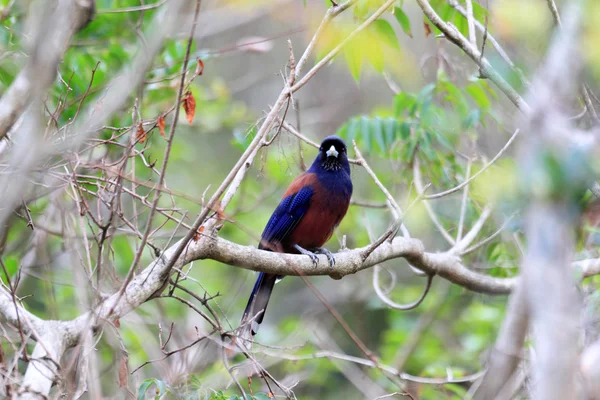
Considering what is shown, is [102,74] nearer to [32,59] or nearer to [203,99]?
[203,99]

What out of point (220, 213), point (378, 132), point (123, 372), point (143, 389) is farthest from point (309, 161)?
point (123, 372)

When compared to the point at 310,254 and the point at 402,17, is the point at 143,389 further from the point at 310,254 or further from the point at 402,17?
the point at 402,17

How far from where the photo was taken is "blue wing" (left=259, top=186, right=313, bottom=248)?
18.8 ft

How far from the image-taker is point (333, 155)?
19.3 ft

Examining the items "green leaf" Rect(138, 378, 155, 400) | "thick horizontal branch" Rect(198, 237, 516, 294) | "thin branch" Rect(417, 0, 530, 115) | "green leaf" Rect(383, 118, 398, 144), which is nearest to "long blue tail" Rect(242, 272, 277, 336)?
"thick horizontal branch" Rect(198, 237, 516, 294)

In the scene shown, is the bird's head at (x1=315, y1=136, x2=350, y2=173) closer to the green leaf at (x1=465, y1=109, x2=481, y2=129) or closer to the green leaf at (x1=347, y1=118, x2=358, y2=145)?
the green leaf at (x1=347, y1=118, x2=358, y2=145)

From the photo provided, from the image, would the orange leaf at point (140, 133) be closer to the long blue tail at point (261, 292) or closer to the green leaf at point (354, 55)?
the green leaf at point (354, 55)

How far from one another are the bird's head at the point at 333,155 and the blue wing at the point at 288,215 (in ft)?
Answer: 1.08

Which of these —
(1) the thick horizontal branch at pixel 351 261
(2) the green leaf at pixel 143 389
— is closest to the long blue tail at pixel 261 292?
(1) the thick horizontal branch at pixel 351 261

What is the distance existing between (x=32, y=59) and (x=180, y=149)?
19.1ft

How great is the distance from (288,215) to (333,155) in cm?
68

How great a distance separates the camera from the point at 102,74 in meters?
5.66

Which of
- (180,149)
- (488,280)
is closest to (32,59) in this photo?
(488,280)

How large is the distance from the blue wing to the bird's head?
328 mm
